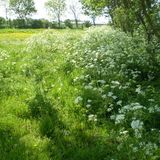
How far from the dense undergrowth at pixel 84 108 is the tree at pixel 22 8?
109941mm

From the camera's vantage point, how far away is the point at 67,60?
520 inches

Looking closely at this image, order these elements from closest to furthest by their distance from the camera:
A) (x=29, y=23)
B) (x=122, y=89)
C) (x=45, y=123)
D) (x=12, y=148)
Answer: (x=12, y=148) < (x=45, y=123) < (x=122, y=89) < (x=29, y=23)

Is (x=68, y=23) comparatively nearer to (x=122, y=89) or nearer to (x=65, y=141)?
(x=122, y=89)

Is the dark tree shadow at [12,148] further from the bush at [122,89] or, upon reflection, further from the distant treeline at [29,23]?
the distant treeline at [29,23]

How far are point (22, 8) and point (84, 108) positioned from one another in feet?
385

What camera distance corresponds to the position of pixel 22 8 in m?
122

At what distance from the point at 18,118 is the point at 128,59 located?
4.64 m

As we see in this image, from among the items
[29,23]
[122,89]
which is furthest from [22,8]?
[122,89]

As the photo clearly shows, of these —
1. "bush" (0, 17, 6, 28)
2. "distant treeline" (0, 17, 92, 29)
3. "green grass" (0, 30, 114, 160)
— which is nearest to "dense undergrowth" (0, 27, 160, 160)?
"green grass" (0, 30, 114, 160)

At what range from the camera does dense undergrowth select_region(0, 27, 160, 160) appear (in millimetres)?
6602

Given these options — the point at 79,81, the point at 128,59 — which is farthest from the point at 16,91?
the point at 128,59

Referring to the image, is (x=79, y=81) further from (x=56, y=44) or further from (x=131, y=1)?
(x=56, y=44)

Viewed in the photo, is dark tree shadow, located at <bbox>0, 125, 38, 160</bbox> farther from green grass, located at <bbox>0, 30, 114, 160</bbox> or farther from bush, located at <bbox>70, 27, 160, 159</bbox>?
bush, located at <bbox>70, 27, 160, 159</bbox>

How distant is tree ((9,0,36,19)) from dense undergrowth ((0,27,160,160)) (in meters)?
110
